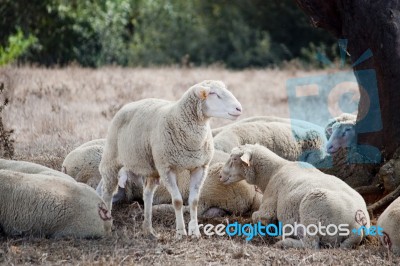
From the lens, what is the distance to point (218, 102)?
8047 mm

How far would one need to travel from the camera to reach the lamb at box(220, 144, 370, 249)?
25.1 ft

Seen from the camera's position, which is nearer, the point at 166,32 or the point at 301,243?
the point at 301,243

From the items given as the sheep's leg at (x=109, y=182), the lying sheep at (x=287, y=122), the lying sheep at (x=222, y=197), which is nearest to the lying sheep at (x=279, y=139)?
the lying sheep at (x=287, y=122)

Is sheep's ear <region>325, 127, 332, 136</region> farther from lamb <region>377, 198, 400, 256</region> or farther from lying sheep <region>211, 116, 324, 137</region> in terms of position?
lamb <region>377, 198, 400, 256</region>

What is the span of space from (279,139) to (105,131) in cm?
314

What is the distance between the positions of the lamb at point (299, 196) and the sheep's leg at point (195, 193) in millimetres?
739

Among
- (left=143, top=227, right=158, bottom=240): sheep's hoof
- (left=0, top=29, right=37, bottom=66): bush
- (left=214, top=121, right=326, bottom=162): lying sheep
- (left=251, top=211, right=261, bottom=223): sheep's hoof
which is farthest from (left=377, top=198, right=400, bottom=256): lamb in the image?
(left=0, top=29, right=37, bottom=66): bush

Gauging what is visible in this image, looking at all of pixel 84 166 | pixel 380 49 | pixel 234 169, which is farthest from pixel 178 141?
pixel 380 49

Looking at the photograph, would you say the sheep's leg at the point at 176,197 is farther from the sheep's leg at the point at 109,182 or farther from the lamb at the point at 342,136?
the lamb at the point at 342,136

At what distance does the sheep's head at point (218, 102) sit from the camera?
8008 mm

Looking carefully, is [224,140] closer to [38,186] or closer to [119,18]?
[38,186]

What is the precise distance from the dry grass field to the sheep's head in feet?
4.00

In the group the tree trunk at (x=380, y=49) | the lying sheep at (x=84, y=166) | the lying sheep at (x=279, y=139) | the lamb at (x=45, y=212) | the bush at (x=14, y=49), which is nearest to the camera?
the lamb at (x=45, y=212)

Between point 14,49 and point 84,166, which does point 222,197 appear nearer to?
point 84,166
